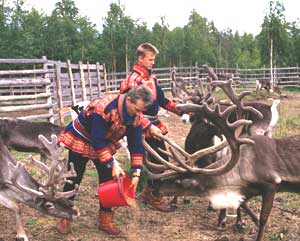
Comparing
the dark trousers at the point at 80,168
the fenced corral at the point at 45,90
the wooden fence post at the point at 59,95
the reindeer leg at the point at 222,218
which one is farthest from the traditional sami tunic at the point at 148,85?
the wooden fence post at the point at 59,95

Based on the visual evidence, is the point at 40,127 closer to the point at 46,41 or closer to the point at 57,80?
the point at 57,80

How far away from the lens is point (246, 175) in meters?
5.01

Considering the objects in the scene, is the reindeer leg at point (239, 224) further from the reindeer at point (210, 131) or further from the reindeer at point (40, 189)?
the reindeer at point (40, 189)

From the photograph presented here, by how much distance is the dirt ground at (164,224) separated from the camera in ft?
17.7

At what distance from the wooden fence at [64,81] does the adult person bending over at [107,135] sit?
8.31 meters

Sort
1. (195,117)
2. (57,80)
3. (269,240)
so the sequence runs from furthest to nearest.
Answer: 1. (57,80)
2. (195,117)
3. (269,240)

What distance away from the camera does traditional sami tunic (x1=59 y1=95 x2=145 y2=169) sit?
4648mm

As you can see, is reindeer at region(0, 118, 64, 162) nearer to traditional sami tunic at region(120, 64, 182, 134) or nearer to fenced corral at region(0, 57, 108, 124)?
traditional sami tunic at region(120, 64, 182, 134)

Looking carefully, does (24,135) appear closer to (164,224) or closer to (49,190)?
(164,224)

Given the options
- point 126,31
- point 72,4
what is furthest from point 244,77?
point 72,4

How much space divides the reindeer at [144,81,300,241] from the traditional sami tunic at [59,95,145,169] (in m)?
0.33

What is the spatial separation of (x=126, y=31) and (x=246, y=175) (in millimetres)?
38459

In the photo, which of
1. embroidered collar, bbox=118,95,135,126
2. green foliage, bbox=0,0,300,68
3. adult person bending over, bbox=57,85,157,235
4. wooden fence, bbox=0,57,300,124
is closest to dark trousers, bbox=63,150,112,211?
adult person bending over, bbox=57,85,157,235

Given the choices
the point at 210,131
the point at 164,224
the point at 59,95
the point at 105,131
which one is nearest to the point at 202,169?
the point at 105,131
